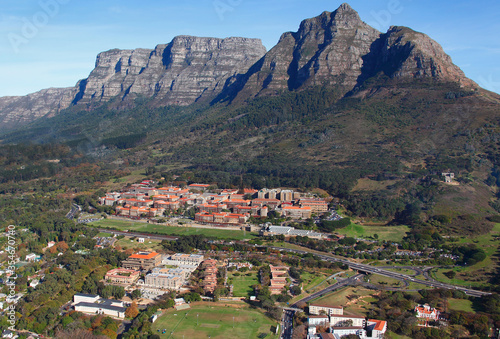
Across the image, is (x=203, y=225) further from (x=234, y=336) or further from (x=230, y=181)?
(x=234, y=336)

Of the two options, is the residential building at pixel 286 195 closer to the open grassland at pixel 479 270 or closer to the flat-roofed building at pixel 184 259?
the flat-roofed building at pixel 184 259

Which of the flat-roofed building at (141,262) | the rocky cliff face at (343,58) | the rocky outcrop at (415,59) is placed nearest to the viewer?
the flat-roofed building at (141,262)

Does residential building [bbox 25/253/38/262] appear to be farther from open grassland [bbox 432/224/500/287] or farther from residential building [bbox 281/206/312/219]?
open grassland [bbox 432/224/500/287]

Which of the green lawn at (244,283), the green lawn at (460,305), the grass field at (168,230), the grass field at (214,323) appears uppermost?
the grass field at (168,230)

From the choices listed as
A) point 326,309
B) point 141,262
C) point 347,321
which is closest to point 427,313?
point 347,321

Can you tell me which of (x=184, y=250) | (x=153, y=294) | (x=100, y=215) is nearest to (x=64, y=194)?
(x=100, y=215)

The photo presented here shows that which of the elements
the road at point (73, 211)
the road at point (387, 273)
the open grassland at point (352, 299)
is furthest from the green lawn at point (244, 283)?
the road at point (73, 211)

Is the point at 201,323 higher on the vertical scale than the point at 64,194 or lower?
lower
